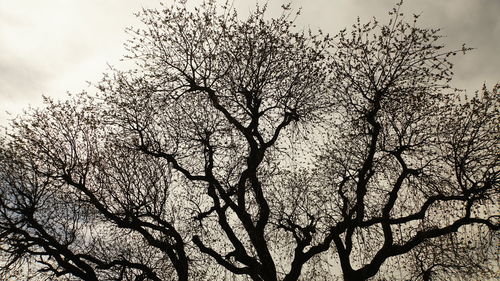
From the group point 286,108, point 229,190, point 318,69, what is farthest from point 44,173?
point 318,69

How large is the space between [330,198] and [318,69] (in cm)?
533

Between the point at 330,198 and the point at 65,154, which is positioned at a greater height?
the point at 65,154

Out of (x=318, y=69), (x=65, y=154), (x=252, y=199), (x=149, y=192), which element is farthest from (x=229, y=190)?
(x=65, y=154)

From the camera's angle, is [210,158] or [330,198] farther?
[330,198]

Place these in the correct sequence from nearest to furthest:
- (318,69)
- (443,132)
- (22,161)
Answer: (443,132), (318,69), (22,161)

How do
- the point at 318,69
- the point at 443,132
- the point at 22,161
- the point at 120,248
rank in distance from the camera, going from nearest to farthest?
the point at 443,132
the point at 318,69
the point at 22,161
the point at 120,248

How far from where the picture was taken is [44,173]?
41.8 ft

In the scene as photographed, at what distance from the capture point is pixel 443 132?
37.1 ft

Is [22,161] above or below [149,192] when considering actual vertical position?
above

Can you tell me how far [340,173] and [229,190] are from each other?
181 inches

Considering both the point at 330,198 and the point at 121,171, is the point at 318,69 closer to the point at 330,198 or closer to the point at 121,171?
the point at 330,198

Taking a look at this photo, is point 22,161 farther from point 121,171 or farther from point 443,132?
point 443,132

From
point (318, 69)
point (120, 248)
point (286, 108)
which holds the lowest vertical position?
point (120, 248)

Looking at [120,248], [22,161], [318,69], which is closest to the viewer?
[318,69]
